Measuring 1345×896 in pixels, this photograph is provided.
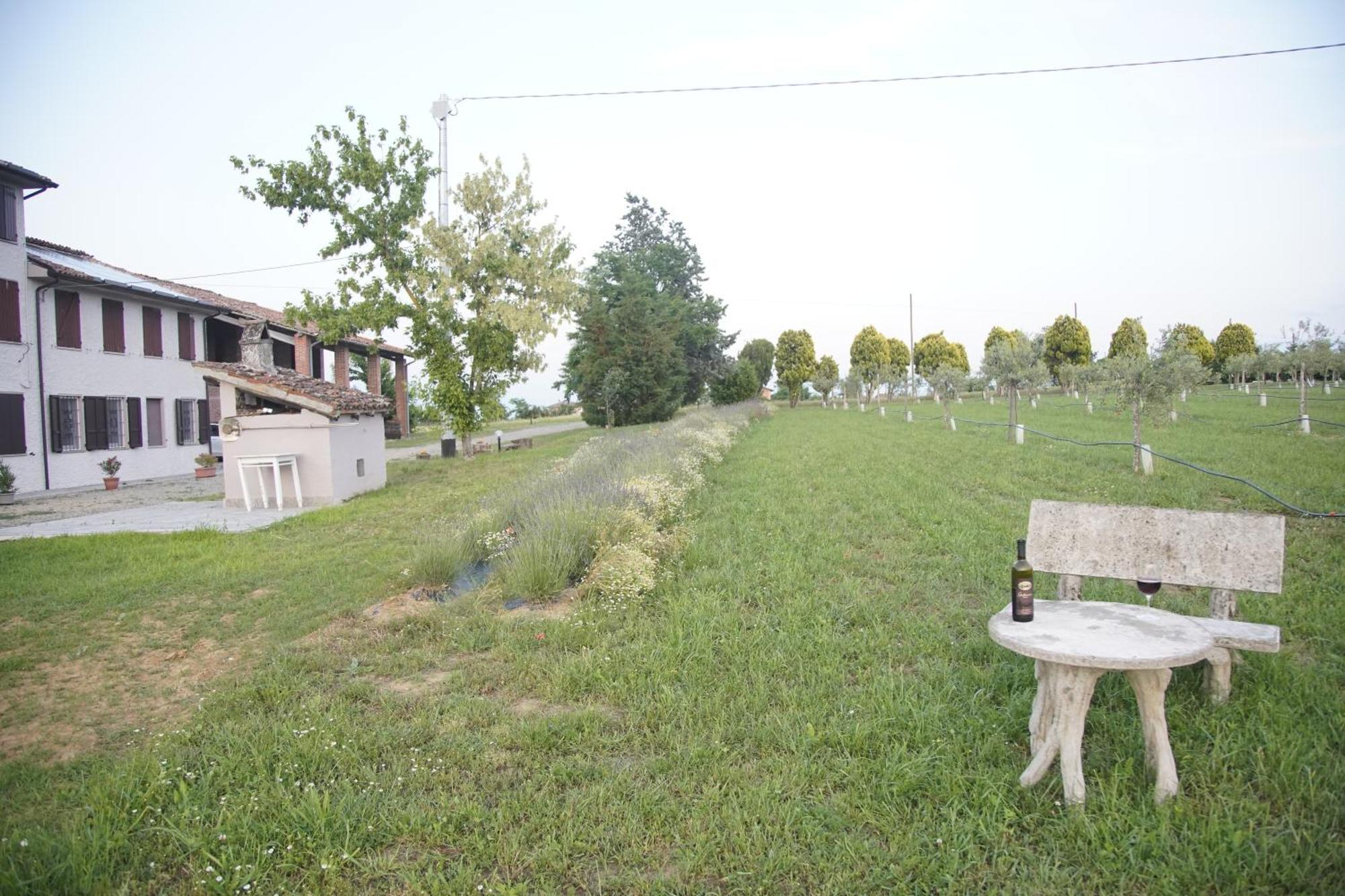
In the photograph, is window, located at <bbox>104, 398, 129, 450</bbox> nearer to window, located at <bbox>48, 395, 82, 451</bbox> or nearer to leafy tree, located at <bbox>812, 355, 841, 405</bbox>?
window, located at <bbox>48, 395, 82, 451</bbox>

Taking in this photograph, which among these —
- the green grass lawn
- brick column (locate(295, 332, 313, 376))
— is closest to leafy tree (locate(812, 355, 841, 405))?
the green grass lawn

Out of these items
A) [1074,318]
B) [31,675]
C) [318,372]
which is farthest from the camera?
[1074,318]

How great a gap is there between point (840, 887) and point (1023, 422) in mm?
28261

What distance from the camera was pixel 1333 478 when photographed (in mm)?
10906

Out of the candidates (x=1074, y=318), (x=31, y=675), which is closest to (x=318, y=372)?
(x=31, y=675)

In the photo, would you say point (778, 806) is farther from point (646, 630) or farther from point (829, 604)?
point (829, 604)

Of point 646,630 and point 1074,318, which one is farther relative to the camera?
point 1074,318

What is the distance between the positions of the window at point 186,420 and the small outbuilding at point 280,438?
9.39m

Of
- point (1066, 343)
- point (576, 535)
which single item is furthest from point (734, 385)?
point (576, 535)

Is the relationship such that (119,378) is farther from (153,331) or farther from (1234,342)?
(1234,342)

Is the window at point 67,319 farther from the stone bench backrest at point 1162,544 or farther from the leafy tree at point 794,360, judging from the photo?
the leafy tree at point 794,360

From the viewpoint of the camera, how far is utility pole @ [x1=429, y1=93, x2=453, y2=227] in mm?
21781

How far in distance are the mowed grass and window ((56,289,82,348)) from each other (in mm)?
16005

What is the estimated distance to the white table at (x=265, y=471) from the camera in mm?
13453
